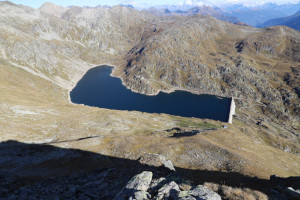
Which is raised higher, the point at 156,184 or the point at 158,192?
the point at 158,192

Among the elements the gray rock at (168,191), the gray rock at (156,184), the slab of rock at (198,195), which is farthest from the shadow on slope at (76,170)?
the slab of rock at (198,195)

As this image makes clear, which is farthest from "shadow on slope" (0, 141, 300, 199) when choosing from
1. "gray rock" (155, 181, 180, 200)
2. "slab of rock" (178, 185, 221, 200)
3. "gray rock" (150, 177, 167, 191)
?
"slab of rock" (178, 185, 221, 200)

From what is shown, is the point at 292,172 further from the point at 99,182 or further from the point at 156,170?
the point at 99,182

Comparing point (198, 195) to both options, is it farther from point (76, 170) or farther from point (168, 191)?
point (76, 170)

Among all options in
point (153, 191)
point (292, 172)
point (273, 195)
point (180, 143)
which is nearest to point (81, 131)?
point (180, 143)

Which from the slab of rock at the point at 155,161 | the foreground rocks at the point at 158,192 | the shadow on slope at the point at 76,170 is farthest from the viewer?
the slab of rock at the point at 155,161

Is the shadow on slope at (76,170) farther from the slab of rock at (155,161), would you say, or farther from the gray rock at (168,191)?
the gray rock at (168,191)

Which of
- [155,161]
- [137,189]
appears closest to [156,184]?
[137,189]
